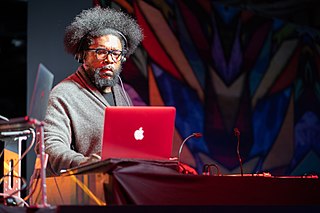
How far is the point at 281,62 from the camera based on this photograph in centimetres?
600

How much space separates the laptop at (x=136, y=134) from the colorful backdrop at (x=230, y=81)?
6.96 feet

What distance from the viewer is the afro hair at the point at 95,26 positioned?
3318mm

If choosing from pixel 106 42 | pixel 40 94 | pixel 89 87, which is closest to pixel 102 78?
pixel 89 87

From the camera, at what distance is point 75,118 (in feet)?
10.2

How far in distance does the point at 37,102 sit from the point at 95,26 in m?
1.21

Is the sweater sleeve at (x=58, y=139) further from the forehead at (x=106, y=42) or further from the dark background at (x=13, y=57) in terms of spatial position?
the dark background at (x=13, y=57)

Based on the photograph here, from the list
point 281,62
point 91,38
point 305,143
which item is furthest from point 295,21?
point 91,38

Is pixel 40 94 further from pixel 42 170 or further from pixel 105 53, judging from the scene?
pixel 105 53

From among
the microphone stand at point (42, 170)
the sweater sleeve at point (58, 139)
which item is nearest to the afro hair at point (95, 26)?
the sweater sleeve at point (58, 139)

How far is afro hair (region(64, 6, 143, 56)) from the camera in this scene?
3318 millimetres

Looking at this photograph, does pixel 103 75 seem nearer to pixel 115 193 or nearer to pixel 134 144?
pixel 134 144

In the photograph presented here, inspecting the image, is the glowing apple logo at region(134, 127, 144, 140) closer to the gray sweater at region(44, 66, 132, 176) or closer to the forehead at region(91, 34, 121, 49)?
the gray sweater at region(44, 66, 132, 176)

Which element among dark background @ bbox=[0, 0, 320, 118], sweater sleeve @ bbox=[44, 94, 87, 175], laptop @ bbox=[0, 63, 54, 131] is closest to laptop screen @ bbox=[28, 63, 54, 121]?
laptop @ bbox=[0, 63, 54, 131]

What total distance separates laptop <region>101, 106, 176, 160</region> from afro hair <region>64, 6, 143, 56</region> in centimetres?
87
